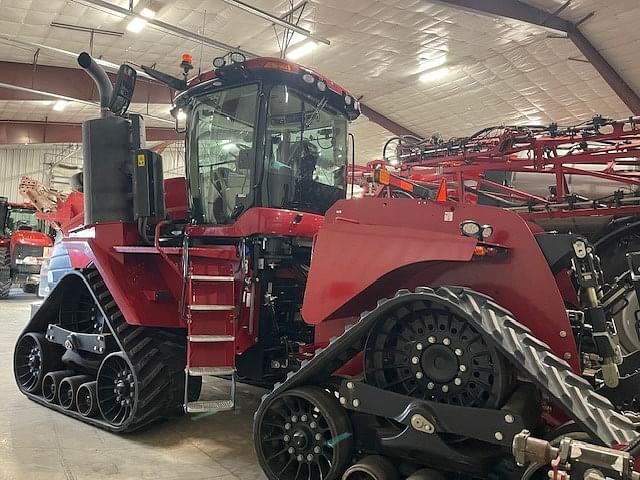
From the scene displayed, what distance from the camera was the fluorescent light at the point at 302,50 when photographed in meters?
9.89

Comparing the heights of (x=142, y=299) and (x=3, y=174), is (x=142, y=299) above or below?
below

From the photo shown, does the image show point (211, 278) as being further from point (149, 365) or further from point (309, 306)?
point (309, 306)

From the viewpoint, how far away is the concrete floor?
3.31 meters

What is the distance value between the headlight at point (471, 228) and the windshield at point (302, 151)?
1763 millimetres

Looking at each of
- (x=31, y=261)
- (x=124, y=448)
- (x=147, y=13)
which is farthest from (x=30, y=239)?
(x=124, y=448)

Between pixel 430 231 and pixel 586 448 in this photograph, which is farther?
pixel 430 231

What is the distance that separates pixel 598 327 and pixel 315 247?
4.60 feet

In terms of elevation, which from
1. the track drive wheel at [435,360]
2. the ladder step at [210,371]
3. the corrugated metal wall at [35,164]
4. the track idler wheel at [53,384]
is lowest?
the track idler wheel at [53,384]

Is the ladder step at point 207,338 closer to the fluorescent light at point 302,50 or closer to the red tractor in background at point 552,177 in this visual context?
the red tractor in background at point 552,177

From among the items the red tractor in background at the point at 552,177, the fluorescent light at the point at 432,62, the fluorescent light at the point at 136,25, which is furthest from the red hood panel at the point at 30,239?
the red tractor in background at the point at 552,177

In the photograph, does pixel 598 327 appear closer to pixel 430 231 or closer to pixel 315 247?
pixel 430 231

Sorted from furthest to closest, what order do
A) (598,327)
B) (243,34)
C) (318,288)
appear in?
(243,34) → (318,288) → (598,327)

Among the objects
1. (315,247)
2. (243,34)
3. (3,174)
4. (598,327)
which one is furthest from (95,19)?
(3,174)

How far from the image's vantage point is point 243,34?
31.1ft
